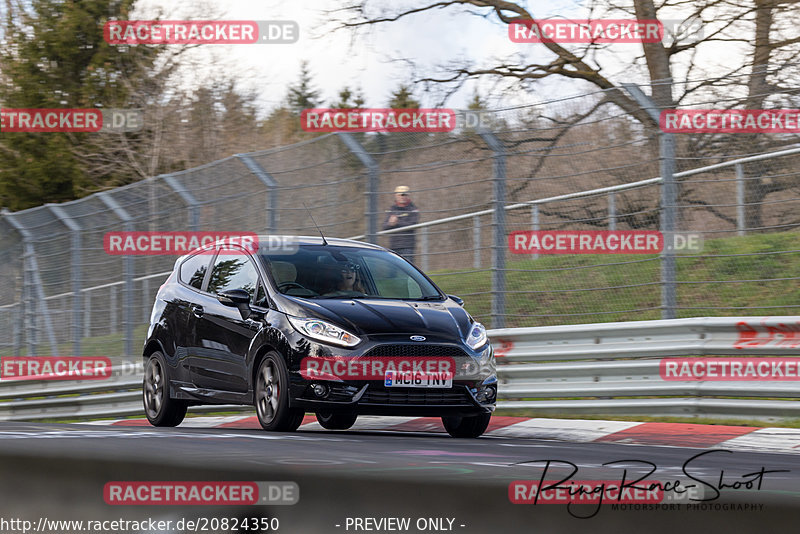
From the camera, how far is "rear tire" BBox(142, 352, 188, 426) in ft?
32.6

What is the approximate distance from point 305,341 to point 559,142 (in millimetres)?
3689

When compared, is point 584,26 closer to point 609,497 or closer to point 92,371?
point 92,371

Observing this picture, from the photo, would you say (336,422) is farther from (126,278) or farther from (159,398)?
(126,278)

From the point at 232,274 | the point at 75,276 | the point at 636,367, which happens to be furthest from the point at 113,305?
the point at 636,367

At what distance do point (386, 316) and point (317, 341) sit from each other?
1.87 ft

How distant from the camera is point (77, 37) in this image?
117ft

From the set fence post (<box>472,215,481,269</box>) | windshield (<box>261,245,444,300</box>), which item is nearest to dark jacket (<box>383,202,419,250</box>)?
fence post (<box>472,215,481,269</box>)

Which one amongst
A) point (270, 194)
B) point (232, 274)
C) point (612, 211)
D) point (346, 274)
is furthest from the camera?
point (270, 194)

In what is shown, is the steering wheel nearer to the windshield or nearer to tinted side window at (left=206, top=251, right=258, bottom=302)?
the windshield

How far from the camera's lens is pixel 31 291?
17547 millimetres

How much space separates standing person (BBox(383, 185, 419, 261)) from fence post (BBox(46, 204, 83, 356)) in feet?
20.1

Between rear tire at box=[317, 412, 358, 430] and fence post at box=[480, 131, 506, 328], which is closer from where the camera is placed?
rear tire at box=[317, 412, 358, 430]

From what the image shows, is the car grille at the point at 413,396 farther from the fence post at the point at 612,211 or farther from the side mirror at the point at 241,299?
the fence post at the point at 612,211

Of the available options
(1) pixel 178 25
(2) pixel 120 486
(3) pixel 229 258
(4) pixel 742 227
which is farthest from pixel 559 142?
(1) pixel 178 25
